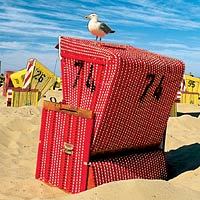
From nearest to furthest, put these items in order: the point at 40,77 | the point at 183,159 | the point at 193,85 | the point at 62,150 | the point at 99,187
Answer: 1. the point at 99,187
2. the point at 62,150
3. the point at 183,159
4. the point at 40,77
5. the point at 193,85

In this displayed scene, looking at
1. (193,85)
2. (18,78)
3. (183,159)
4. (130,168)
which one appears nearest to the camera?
(130,168)

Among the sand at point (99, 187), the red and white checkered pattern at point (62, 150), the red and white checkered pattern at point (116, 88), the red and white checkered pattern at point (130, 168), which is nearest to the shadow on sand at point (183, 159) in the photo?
the sand at point (99, 187)

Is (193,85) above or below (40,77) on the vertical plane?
below

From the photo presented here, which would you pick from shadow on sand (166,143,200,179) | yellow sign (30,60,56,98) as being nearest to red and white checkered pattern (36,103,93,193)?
shadow on sand (166,143,200,179)

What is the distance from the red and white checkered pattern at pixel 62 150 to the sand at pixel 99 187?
21 cm

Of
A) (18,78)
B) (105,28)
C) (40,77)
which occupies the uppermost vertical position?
(105,28)

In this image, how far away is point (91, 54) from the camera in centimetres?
706

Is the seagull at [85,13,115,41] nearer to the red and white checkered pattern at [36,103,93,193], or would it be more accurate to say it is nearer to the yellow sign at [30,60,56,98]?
the red and white checkered pattern at [36,103,93,193]

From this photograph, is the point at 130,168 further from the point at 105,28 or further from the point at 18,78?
the point at 18,78

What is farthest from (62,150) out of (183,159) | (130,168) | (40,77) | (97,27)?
(40,77)

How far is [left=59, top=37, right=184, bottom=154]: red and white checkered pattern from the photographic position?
22.6ft

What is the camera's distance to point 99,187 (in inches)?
244

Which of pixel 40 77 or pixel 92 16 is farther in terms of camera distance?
pixel 40 77

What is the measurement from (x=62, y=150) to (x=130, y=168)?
119cm
